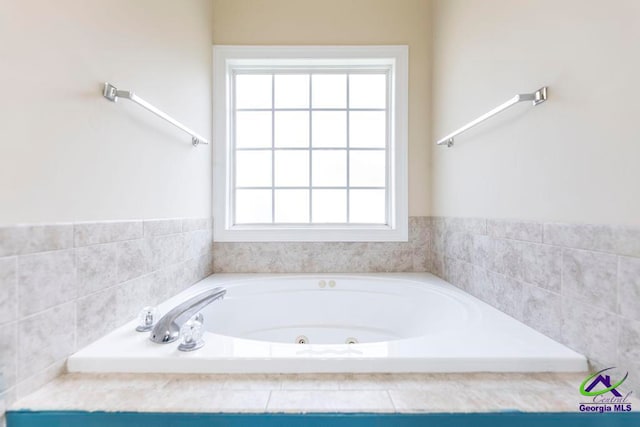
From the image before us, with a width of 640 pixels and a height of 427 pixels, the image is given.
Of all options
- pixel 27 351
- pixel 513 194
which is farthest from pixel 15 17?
pixel 513 194

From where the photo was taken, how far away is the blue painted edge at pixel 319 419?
2.14ft

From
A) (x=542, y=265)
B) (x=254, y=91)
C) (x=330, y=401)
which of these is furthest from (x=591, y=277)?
(x=254, y=91)

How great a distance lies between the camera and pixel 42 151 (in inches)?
30.6

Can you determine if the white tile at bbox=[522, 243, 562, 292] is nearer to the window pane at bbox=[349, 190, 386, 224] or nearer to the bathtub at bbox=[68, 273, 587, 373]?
the bathtub at bbox=[68, 273, 587, 373]

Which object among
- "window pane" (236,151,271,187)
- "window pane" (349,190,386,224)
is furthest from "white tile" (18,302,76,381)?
"window pane" (349,190,386,224)

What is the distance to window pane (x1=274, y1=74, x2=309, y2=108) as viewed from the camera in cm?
211

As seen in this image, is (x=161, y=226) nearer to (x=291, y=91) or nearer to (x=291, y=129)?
(x=291, y=129)

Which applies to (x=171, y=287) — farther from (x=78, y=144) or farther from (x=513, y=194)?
(x=513, y=194)

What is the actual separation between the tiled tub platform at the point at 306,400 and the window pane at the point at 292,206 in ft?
4.57

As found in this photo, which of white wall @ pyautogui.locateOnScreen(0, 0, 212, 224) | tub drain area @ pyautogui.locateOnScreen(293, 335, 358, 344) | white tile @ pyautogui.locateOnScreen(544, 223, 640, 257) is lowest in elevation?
tub drain area @ pyautogui.locateOnScreen(293, 335, 358, 344)

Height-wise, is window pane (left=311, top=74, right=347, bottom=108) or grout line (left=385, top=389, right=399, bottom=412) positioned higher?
window pane (left=311, top=74, right=347, bottom=108)

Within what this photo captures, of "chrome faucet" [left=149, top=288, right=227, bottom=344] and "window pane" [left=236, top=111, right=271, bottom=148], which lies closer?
"chrome faucet" [left=149, top=288, right=227, bottom=344]

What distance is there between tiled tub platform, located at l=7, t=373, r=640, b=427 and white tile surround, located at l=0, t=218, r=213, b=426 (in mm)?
81

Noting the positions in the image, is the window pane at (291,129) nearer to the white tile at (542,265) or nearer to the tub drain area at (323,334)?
the tub drain area at (323,334)
